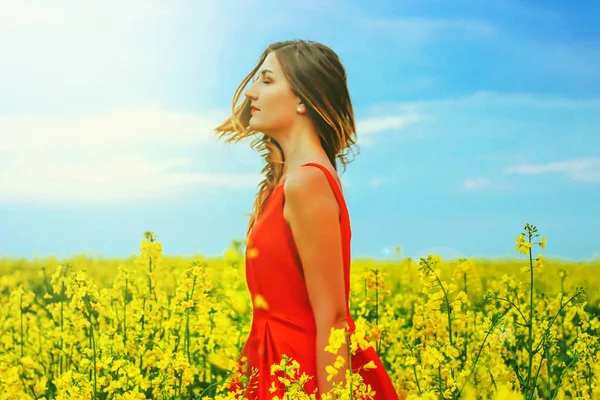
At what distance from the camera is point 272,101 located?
120 inches

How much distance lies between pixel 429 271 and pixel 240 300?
4.08 ft

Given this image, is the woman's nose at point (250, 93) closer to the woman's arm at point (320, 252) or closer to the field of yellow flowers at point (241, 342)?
the woman's arm at point (320, 252)

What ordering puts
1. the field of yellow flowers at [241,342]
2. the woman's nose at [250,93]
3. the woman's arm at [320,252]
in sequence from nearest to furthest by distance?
the woman's arm at [320,252]
the field of yellow flowers at [241,342]
the woman's nose at [250,93]

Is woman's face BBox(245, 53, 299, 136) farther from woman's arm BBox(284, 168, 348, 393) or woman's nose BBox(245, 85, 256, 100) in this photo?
woman's arm BBox(284, 168, 348, 393)

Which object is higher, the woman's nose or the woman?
the woman's nose

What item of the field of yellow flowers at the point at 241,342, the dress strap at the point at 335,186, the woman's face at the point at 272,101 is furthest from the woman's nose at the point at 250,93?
the field of yellow flowers at the point at 241,342

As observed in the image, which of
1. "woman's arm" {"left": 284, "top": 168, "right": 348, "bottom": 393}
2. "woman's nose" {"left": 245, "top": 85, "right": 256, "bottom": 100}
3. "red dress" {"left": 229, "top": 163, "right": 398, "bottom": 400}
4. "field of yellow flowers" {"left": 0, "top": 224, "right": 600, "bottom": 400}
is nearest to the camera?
"woman's arm" {"left": 284, "top": 168, "right": 348, "bottom": 393}

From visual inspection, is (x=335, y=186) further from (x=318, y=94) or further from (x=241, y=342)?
(x=241, y=342)

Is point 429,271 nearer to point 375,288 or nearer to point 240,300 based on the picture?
point 375,288

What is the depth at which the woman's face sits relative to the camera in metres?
3.01

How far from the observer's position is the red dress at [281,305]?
270cm

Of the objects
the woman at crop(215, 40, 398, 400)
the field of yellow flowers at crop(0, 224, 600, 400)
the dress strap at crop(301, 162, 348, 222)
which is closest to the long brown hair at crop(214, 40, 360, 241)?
the woman at crop(215, 40, 398, 400)

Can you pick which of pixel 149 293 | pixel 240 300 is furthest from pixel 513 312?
pixel 149 293

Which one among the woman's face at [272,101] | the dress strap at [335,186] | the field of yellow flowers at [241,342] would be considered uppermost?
the woman's face at [272,101]
